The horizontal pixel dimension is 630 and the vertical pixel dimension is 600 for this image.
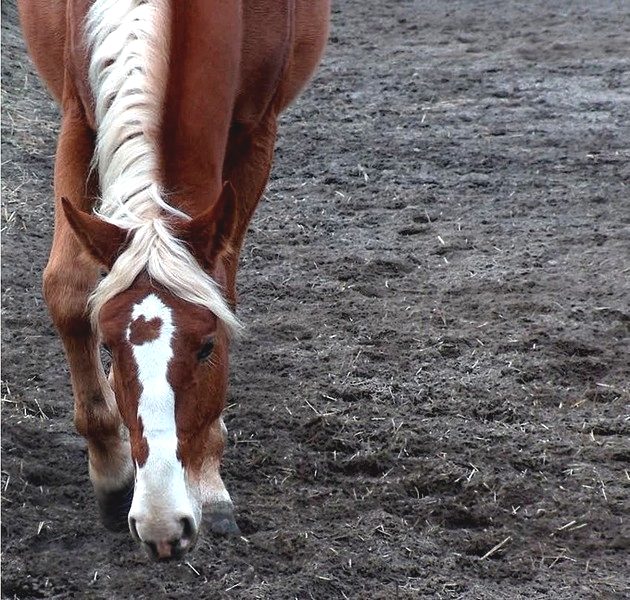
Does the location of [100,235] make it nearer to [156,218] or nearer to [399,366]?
[156,218]

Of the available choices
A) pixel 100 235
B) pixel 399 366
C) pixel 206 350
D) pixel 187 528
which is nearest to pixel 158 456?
pixel 187 528

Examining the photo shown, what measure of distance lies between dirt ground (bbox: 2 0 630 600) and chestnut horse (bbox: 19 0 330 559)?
0.28m

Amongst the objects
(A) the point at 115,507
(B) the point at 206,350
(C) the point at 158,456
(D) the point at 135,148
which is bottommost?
(A) the point at 115,507

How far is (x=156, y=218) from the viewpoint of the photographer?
9.42 feet

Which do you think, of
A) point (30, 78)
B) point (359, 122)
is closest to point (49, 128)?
point (30, 78)

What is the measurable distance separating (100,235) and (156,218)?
0.15m

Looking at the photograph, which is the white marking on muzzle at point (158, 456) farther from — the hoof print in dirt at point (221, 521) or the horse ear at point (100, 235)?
the hoof print in dirt at point (221, 521)

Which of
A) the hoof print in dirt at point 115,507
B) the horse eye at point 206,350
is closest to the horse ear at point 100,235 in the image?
the horse eye at point 206,350

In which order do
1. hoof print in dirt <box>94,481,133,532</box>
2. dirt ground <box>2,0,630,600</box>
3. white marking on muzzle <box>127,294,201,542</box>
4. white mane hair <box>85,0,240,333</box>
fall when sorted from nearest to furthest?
1. white marking on muzzle <box>127,294,201,542</box>
2. white mane hair <box>85,0,240,333</box>
3. dirt ground <box>2,0,630,600</box>
4. hoof print in dirt <box>94,481,133,532</box>

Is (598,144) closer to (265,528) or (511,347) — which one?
(511,347)

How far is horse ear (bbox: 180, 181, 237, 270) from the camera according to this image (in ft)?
9.30

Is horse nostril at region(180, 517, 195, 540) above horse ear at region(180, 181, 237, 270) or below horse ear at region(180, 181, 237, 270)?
below

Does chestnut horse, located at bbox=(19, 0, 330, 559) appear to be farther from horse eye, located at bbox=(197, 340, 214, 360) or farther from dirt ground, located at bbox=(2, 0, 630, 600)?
dirt ground, located at bbox=(2, 0, 630, 600)

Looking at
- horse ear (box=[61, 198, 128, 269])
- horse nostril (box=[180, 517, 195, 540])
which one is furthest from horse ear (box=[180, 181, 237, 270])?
horse nostril (box=[180, 517, 195, 540])
